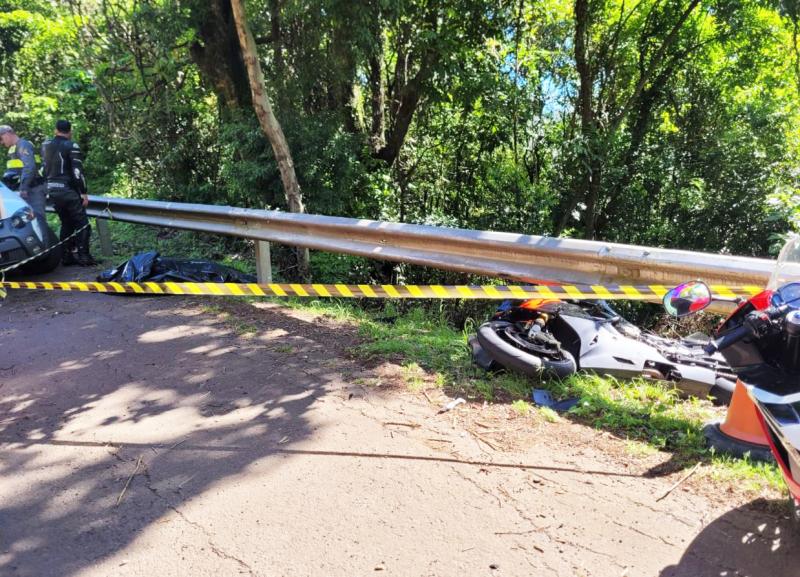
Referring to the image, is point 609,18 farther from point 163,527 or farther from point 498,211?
point 163,527

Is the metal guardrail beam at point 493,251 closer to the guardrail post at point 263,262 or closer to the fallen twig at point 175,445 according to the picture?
the guardrail post at point 263,262

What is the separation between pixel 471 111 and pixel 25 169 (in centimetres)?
689

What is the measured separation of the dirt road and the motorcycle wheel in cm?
39

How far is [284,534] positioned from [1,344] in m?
3.72

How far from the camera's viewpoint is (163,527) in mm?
2557

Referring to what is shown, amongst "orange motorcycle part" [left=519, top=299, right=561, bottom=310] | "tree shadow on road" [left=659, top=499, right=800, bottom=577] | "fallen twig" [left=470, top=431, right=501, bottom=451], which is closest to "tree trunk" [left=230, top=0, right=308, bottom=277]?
"orange motorcycle part" [left=519, top=299, right=561, bottom=310]

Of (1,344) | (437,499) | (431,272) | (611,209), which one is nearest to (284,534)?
(437,499)

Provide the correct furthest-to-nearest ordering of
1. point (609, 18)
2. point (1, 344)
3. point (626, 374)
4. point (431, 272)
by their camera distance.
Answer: point (609, 18), point (431, 272), point (1, 344), point (626, 374)

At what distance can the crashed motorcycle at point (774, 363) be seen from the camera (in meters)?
2.27

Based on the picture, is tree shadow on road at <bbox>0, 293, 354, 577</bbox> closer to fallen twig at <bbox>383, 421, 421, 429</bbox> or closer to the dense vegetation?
fallen twig at <bbox>383, 421, 421, 429</bbox>

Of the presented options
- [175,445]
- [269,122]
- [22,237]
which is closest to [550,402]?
[175,445]

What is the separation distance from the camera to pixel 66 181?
25.3 feet

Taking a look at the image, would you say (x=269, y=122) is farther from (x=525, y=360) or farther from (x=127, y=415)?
(x=525, y=360)

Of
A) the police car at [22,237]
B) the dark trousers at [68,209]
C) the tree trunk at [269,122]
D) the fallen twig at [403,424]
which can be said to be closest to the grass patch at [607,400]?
the fallen twig at [403,424]
